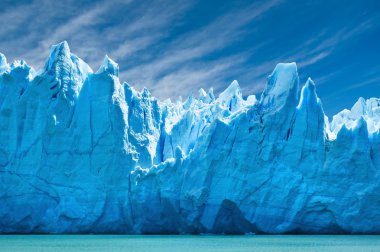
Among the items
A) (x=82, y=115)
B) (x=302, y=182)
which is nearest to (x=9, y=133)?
(x=82, y=115)

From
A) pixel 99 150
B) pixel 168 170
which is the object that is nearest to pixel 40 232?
pixel 99 150

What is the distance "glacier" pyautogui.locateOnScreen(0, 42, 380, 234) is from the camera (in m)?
22.1

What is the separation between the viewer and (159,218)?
23406 millimetres

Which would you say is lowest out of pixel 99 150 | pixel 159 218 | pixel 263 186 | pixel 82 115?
pixel 159 218

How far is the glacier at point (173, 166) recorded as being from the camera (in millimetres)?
22094

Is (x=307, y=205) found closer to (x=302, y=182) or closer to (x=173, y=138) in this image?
(x=302, y=182)

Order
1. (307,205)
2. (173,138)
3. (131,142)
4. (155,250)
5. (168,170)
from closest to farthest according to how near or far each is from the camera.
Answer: (155,250)
(307,205)
(168,170)
(131,142)
(173,138)

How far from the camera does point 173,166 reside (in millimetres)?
23375

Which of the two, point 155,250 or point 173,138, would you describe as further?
point 173,138

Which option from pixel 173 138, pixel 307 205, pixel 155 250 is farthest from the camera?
pixel 173 138

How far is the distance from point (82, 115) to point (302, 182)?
11.5m

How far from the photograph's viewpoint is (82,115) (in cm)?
2473

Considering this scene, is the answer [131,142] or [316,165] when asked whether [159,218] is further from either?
[316,165]

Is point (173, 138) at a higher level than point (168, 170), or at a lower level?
higher
